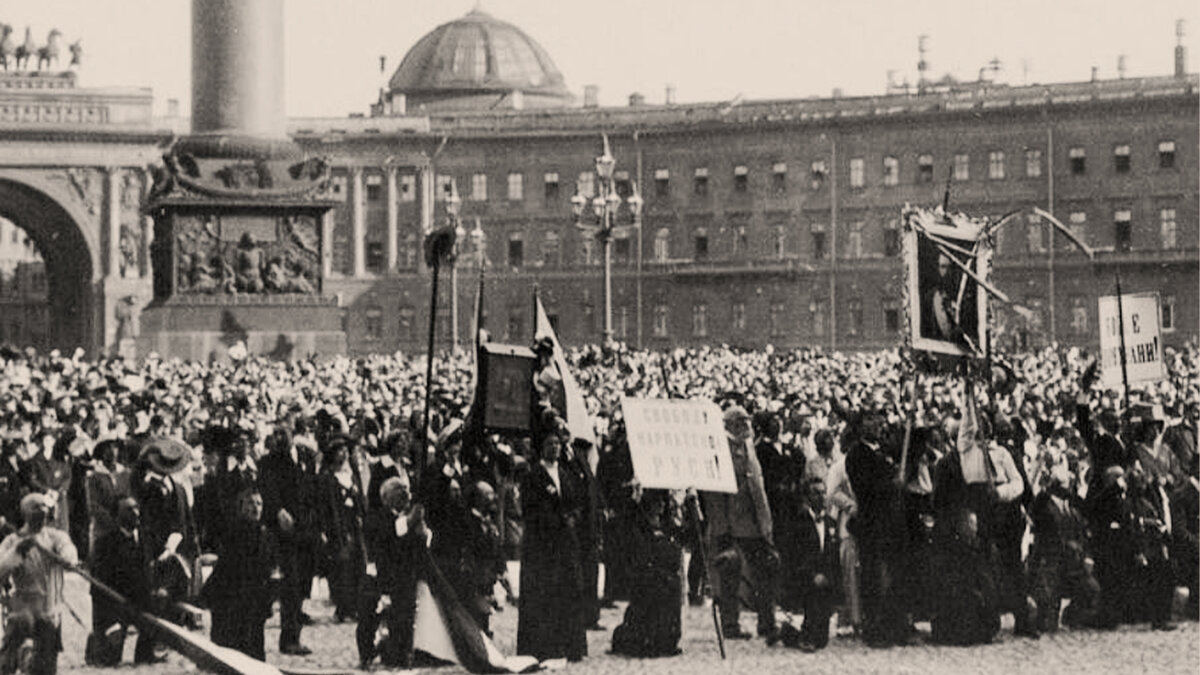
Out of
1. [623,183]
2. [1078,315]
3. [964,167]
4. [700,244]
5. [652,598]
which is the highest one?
[623,183]

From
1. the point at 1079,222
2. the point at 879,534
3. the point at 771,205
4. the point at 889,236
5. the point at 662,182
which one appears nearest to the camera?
the point at 879,534

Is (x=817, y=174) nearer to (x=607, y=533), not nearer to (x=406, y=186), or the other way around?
(x=406, y=186)

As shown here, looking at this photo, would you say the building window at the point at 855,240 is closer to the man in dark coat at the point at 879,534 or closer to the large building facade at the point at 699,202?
the large building facade at the point at 699,202

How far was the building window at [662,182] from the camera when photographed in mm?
87438

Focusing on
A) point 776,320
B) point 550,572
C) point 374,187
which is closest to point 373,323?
point 374,187

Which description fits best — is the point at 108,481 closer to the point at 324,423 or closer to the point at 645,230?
the point at 324,423

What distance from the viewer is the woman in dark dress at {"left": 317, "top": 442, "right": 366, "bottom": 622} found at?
1595 centimetres

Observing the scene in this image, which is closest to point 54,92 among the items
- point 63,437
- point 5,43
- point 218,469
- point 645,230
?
point 5,43

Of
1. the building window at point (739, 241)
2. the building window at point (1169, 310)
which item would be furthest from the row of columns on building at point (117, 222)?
the building window at point (1169, 310)

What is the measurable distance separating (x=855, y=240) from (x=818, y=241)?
1.57 meters

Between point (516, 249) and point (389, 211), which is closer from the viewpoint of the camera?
point (516, 249)

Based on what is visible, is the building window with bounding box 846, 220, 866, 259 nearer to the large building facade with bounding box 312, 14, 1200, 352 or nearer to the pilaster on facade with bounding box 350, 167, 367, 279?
the large building facade with bounding box 312, 14, 1200, 352

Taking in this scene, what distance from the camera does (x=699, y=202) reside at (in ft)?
286

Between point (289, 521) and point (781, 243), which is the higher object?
point (781, 243)
